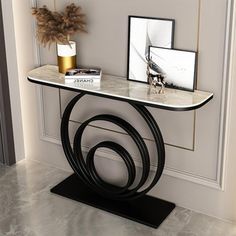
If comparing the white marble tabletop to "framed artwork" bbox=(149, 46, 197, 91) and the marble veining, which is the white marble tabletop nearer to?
"framed artwork" bbox=(149, 46, 197, 91)

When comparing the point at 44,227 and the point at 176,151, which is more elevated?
the point at 176,151

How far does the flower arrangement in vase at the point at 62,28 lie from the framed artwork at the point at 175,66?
39cm

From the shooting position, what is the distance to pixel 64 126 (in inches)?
106

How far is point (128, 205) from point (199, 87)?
0.70 metres

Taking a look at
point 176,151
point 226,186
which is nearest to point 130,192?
point 176,151

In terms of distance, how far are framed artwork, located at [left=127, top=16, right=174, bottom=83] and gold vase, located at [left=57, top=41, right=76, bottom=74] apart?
0.29m

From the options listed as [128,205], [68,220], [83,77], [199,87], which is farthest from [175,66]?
[68,220]

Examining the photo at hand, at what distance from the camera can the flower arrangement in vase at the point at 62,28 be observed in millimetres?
2467

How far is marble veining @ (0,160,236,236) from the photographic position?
7.90ft

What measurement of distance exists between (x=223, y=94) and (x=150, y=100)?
1.07ft

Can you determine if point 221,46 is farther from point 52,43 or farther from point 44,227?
point 44,227

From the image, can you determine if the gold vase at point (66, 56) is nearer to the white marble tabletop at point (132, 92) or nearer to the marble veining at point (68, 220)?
the white marble tabletop at point (132, 92)

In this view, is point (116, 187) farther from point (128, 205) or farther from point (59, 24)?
point (59, 24)

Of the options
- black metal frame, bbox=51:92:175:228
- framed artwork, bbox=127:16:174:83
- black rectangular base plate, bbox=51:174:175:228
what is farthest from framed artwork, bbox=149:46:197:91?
black rectangular base plate, bbox=51:174:175:228
